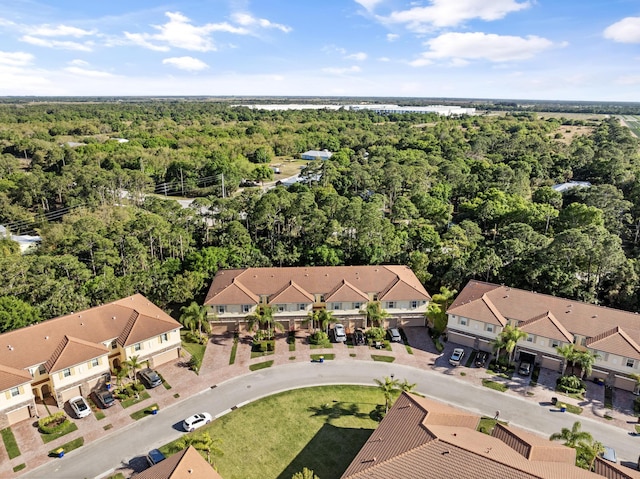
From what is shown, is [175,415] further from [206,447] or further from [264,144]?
[264,144]

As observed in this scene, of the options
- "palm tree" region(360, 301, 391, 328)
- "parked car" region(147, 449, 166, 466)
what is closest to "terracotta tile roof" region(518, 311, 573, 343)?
"palm tree" region(360, 301, 391, 328)

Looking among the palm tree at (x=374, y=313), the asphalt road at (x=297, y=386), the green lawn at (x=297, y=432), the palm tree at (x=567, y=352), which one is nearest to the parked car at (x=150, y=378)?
the asphalt road at (x=297, y=386)

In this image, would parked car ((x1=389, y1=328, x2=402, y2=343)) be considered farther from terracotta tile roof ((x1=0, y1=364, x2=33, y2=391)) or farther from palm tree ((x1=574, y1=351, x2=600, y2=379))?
terracotta tile roof ((x1=0, y1=364, x2=33, y2=391))

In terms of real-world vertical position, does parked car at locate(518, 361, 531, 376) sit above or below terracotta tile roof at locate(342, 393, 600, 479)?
below

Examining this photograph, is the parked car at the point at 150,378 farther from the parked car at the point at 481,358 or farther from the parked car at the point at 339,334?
the parked car at the point at 481,358

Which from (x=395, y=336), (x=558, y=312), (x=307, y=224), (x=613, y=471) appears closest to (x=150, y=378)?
(x=395, y=336)

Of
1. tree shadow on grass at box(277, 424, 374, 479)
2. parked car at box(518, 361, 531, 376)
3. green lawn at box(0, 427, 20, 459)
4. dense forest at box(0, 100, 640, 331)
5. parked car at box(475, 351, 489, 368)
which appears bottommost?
tree shadow on grass at box(277, 424, 374, 479)
